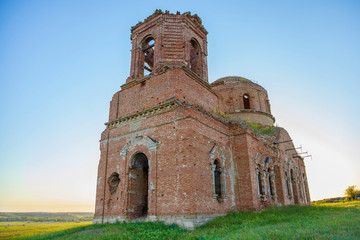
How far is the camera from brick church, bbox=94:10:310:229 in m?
10.2

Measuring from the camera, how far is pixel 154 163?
1094 centimetres

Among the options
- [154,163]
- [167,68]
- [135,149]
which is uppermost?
[167,68]

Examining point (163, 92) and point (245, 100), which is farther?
point (245, 100)

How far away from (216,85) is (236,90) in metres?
1.86

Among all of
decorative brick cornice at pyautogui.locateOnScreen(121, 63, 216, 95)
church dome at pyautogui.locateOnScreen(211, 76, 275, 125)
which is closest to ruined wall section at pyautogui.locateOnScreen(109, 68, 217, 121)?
decorative brick cornice at pyautogui.locateOnScreen(121, 63, 216, 95)

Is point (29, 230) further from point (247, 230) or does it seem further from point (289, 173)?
point (289, 173)

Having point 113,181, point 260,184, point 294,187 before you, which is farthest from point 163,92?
point 294,187

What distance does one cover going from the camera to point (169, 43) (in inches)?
545

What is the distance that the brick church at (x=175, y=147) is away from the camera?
1023 centimetres

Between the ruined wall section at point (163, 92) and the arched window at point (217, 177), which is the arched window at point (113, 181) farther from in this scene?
the arched window at point (217, 177)

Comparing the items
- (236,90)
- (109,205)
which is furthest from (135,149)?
(236,90)

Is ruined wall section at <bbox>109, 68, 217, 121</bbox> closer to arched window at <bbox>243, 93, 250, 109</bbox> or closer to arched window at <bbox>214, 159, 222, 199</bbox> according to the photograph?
arched window at <bbox>214, 159, 222, 199</bbox>

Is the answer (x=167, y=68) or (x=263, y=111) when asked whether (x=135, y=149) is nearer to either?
(x=167, y=68)

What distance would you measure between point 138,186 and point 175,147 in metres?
3.15
